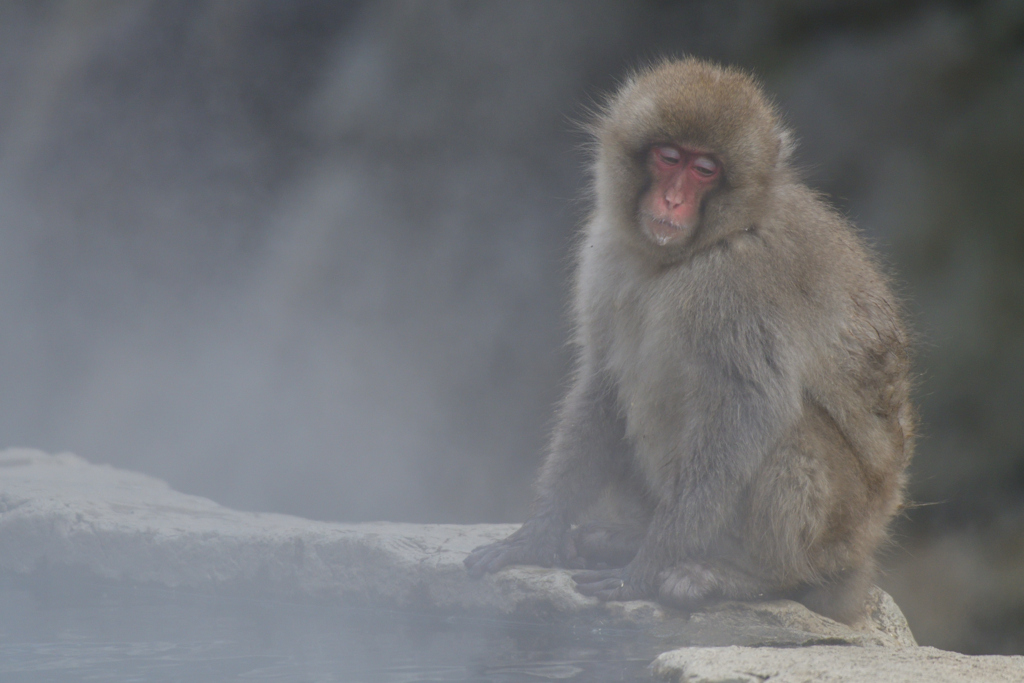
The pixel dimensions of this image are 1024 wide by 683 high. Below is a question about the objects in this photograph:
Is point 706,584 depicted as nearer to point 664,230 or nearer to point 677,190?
point 664,230

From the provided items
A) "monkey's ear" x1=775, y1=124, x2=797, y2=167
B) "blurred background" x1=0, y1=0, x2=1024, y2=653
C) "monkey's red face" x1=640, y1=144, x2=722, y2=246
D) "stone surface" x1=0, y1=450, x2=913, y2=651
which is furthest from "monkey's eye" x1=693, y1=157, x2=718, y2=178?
"blurred background" x1=0, y1=0, x2=1024, y2=653

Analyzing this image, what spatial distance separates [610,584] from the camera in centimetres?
301

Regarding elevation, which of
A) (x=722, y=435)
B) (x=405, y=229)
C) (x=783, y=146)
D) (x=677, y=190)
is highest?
(x=405, y=229)

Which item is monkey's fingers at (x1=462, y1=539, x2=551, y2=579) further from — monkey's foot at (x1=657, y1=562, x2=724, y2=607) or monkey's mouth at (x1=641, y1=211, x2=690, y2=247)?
monkey's mouth at (x1=641, y1=211, x2=690, y2=247)

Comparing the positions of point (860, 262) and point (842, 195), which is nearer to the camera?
point (860, 262)

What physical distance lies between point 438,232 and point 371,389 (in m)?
0.95

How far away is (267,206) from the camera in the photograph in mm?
5500

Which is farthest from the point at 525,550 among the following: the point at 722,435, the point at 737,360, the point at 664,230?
the point at 664,230

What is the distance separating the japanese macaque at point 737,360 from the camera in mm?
2877

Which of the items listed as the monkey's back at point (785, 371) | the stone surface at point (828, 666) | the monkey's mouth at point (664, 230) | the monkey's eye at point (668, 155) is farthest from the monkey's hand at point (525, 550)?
the monkey's eye at point (668, 155)

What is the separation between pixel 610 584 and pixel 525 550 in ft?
1.14

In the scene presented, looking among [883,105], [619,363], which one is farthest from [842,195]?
[619,363]

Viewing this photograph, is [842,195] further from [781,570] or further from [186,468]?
[186,468]

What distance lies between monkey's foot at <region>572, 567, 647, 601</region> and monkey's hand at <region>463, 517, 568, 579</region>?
16cm
